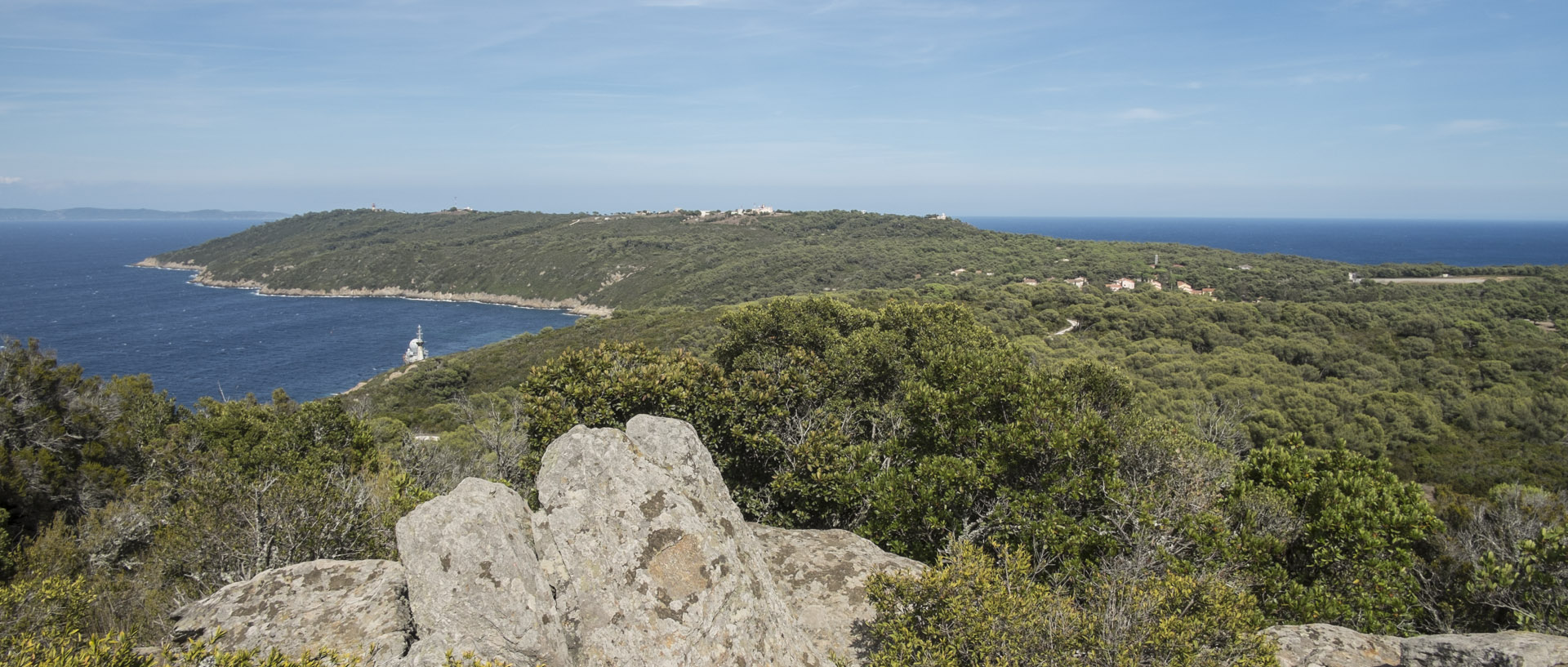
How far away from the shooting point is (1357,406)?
34031 millimetres

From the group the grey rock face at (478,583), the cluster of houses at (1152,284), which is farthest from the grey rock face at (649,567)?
the cluster of houses at (1152,284)

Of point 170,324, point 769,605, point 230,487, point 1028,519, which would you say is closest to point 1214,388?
point 1028,519

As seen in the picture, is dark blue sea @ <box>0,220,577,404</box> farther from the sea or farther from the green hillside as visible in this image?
the green hillside

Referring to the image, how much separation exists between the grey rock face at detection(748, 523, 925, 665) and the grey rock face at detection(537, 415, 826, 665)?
24.2 inches

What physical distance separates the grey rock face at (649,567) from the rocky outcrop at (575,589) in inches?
0.6

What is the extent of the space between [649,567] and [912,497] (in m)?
5.66

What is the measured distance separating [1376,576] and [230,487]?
1889cm

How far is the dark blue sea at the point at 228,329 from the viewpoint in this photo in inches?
2972

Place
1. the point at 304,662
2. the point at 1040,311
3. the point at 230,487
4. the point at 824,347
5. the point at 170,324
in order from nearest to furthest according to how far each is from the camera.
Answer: the point at 304,662 → the point at 230,487 → the point at 824,347 → the point at 1040,311 → the point at 170,324

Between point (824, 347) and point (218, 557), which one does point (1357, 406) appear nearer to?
point (824, 347)

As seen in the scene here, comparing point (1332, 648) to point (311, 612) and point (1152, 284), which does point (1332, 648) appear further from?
point (1152, 284)

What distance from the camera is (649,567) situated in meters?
7.41

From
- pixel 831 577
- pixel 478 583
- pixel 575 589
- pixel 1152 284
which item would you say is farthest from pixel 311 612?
pixel 1152 284

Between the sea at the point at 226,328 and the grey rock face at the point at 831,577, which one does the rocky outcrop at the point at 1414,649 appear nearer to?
the grey rock face at the point at 831,577
